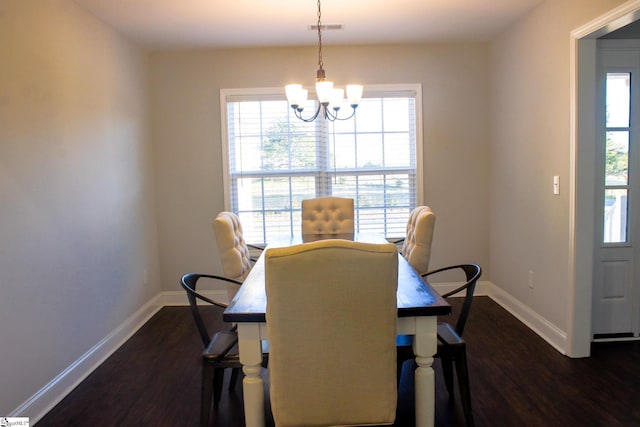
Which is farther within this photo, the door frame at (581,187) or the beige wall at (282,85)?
the beige wall at (282,85)

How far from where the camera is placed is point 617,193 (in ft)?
10.3

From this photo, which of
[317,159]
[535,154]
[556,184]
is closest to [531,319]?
[556,184]

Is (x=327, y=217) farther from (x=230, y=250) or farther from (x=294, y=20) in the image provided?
(x=294, y=20)

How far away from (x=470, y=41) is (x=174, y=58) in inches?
109

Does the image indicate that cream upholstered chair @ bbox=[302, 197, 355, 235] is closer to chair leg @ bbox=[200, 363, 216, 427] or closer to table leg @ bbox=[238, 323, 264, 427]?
chair leg @ bbox=[200, 363, 216, 427]

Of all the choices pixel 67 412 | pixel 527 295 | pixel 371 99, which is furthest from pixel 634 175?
pixel 67 412

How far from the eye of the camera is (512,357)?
3.01 m

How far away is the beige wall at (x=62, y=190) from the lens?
231cm

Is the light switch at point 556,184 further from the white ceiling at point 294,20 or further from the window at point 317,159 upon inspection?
the window at point 317,159

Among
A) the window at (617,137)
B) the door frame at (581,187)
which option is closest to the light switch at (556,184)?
the door frame at (581,187)

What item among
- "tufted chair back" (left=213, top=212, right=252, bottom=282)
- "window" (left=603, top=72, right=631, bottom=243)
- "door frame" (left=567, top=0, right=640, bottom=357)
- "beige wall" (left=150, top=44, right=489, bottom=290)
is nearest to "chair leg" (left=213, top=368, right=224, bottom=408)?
"tufted chair back" (left=213, top=212, right=252, bottom=282)

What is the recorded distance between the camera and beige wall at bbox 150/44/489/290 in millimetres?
4242

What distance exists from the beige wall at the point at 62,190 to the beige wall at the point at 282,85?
42 cm

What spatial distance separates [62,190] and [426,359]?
7.63 ft
